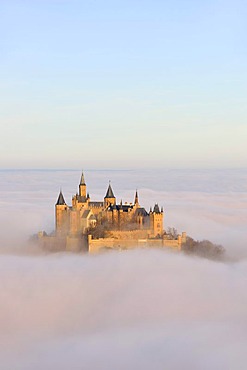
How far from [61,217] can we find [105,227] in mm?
3530

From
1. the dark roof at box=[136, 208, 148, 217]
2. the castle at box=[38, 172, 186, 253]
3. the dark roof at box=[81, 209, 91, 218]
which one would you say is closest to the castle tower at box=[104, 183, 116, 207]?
the castle at box=[38, 172, 186, 253]

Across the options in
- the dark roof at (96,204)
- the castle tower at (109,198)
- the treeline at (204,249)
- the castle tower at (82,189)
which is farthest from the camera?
the castle tower at (82,189)

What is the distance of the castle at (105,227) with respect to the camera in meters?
43.7

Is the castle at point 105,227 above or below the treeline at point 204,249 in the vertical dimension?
above

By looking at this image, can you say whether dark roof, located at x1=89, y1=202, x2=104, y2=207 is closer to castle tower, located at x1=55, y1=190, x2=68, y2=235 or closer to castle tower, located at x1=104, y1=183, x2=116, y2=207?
castle tower, located at x1=104, y1=183, x2=116, y2=207

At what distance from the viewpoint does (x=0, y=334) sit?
34594mm

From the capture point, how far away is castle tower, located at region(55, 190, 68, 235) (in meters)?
45.8

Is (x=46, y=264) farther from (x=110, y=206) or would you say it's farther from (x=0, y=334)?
(x=0, y=334)

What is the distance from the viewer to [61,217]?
4606cm

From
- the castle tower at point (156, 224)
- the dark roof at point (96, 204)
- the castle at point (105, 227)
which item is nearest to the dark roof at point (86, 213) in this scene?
the castle at point (105, 227)

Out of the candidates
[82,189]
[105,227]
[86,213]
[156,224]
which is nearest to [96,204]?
[86,213]

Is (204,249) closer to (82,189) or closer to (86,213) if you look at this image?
(86,213)

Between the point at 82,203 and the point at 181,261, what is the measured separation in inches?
319

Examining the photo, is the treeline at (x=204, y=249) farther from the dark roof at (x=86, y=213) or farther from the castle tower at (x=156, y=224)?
the dark roof at (x=86, y=213)
